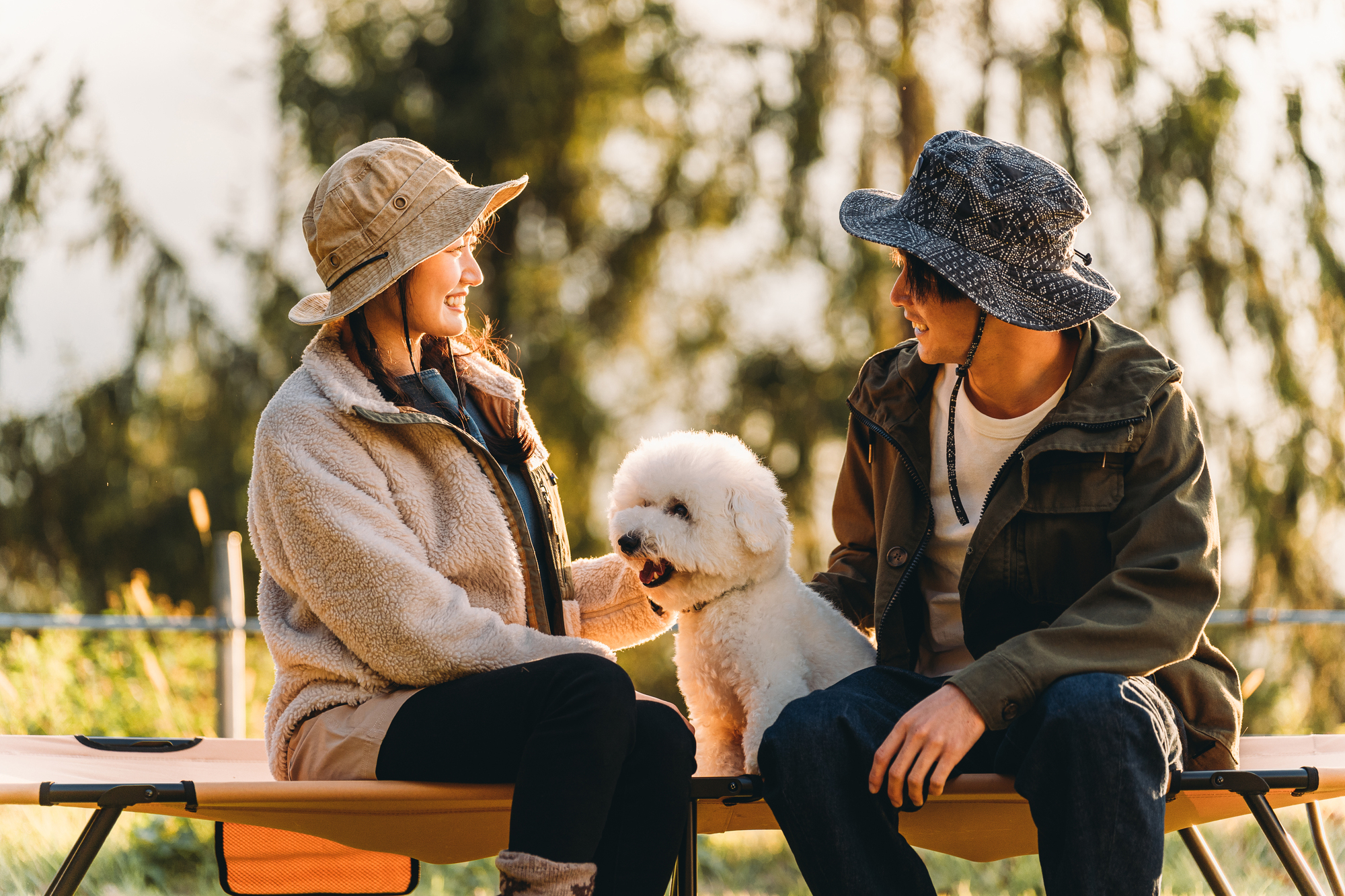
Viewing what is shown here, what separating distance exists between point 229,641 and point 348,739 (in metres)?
2.59

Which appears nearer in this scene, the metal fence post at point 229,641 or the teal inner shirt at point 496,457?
the teal inner shirt at point 496,457

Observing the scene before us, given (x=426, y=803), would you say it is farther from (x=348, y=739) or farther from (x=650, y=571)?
(x=650, y=571)

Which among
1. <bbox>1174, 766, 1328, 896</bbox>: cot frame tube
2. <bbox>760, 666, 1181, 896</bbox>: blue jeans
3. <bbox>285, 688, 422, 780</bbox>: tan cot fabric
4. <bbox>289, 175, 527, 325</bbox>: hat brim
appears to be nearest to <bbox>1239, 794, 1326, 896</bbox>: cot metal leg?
<bbox>1174, 766, 1328, 896</bbox>: cot frame tube

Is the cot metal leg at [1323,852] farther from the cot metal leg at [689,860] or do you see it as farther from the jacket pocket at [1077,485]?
the cot metal leg at [689,860]

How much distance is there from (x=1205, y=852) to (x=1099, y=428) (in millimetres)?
1122

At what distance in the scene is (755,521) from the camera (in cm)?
228

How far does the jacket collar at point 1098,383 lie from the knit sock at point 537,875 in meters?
1.06

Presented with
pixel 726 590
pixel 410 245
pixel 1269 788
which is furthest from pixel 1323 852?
pixel 410 245

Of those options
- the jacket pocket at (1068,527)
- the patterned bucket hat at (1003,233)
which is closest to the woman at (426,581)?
the jacket pocket at (1068,527)

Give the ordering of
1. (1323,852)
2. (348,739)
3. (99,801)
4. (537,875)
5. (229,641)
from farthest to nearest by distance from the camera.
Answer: (229,641)
(1323,852)
(348,739)
(99,801)
(537,875)

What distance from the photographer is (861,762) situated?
1893mm

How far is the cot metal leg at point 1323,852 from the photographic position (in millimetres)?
2348

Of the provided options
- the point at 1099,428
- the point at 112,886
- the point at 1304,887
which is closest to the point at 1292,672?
the point at 1304,887

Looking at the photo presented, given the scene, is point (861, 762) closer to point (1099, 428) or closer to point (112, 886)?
point (1099, 428)
